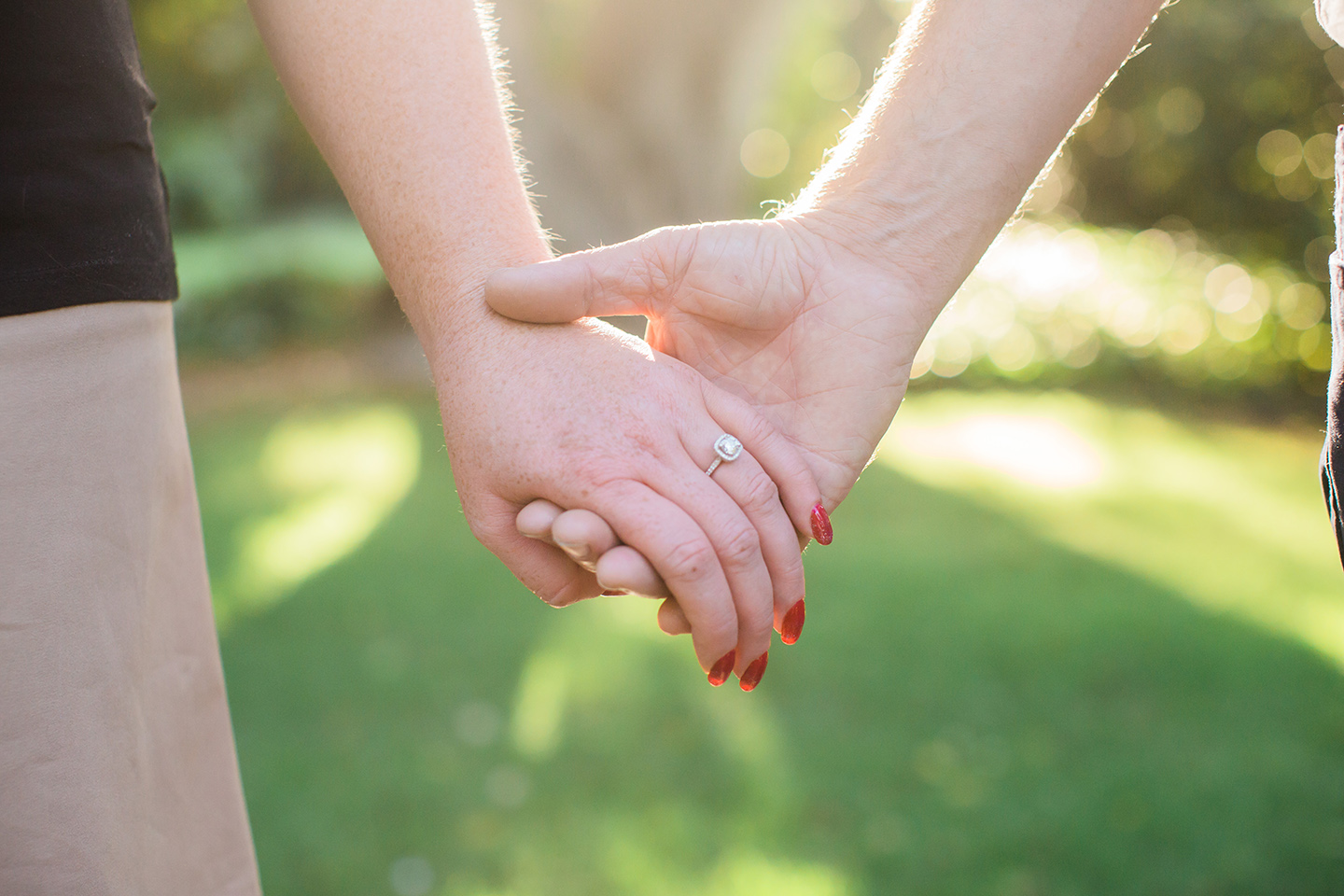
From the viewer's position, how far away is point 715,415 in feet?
5.67

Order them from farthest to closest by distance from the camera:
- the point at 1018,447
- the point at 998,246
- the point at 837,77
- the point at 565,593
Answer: the point at 837,77 → the point at 1018,447 → the point at 998,246 → the point at 565,593

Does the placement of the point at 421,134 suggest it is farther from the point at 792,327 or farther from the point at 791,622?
the point at 791,622

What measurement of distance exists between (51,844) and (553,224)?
789 cm

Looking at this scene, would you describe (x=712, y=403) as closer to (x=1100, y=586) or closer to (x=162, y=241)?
(x=162, y=241)

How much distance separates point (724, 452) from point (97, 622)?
92cm

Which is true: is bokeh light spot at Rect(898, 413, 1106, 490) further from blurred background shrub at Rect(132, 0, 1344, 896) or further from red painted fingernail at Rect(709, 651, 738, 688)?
red painted fingernail at Rect(709, 651, 738, 688)

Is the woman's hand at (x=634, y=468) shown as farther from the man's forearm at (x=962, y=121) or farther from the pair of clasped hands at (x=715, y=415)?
the man's forearm at (x=962, y=121)

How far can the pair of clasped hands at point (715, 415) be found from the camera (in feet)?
5.20

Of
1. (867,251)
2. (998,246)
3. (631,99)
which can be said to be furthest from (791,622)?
(631,99)

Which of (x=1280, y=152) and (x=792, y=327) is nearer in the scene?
(x=792, y=327)

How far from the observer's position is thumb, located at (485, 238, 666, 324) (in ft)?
5.39

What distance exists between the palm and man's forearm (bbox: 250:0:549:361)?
266mm

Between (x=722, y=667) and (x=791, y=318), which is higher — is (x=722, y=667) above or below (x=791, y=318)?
below

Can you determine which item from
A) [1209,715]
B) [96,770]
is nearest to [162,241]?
[96,770]
